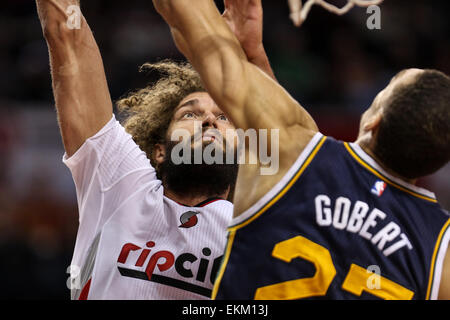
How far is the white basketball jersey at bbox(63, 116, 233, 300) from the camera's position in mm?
3178

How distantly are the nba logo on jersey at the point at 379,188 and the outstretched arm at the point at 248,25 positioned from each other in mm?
889

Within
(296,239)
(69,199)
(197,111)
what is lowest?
(69,199)

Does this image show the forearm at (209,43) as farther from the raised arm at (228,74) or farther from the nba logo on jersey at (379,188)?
the nba logo on jersey at (379,188)

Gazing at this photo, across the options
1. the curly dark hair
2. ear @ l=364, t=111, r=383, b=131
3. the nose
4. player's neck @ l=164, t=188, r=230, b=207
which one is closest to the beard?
player's neck @ l=164, t=188, r=230, b=207

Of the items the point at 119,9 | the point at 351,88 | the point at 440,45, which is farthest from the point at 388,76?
the point at 119,9

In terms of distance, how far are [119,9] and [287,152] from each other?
7858 mm

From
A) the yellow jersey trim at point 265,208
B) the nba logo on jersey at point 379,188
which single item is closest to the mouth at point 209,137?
the yellow jersey trim at point 265,208

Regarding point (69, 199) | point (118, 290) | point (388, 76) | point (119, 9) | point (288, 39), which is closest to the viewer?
point (118, 290)

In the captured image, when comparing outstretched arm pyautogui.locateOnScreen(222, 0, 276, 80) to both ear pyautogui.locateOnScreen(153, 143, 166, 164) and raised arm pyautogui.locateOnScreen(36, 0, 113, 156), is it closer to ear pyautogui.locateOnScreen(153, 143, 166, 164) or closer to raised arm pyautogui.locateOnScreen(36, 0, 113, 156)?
raised arm pyautogui.locateOnScreen(36, 0, 113, 156)

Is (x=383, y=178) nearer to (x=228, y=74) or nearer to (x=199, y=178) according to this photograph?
(x=228, y=74)

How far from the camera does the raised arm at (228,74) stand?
2.65 meters

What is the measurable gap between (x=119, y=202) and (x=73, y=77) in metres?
0.66

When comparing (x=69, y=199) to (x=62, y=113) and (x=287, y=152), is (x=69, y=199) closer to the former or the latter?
(x=62, y=113)

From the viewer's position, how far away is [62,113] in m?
3.29
